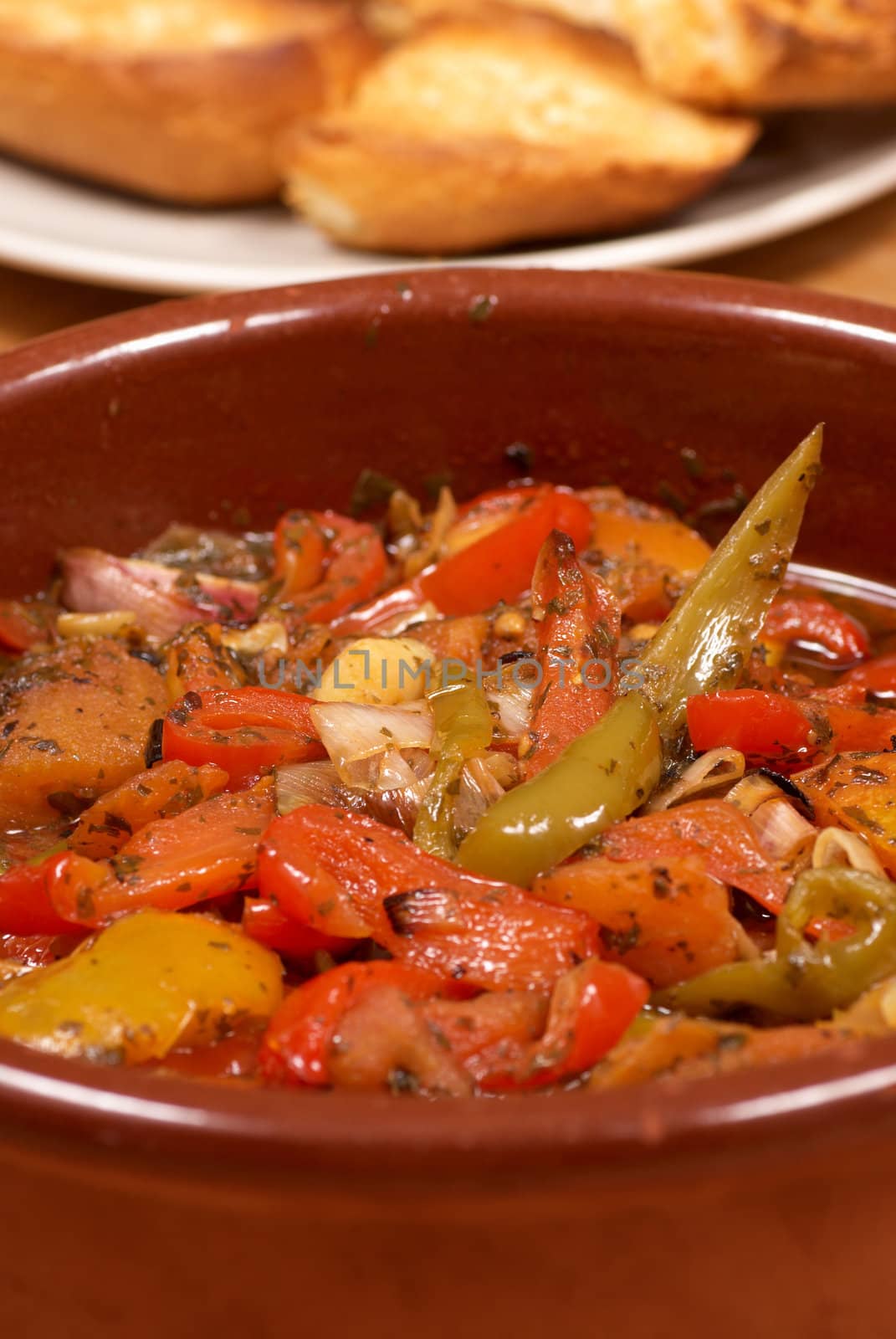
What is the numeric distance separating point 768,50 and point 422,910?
2.73 m

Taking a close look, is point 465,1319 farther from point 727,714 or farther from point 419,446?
point 419,446

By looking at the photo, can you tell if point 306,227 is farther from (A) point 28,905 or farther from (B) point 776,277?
(A) point 28,905

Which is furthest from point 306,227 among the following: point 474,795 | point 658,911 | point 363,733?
point 658,911

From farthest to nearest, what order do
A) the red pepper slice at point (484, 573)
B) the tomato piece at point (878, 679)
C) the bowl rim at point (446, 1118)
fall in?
the red pepper slice at point (484, 573)
the tomato piece at point (878, 679)
the bowl rim at point (446, 1118)

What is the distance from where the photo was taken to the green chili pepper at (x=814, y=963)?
1.42m

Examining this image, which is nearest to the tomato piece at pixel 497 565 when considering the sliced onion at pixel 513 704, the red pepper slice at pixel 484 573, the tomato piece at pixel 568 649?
the red pepper slice at pixel 484 573

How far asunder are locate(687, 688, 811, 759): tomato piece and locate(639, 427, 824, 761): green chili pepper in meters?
0.04

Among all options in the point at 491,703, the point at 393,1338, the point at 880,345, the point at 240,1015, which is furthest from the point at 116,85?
the point at 393,1338

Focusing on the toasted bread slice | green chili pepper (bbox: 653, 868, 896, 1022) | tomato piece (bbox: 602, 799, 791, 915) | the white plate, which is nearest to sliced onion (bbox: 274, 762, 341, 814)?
tomato piece (bbox: 602, 799, 791, 915)

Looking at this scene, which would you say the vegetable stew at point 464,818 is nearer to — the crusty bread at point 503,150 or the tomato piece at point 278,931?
the tomato piece at point 278,931

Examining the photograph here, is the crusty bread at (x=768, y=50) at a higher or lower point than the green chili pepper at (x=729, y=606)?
higher

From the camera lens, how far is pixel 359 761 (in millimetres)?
1705

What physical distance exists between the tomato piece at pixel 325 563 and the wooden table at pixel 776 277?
1.44 metres

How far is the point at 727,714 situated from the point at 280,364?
39.3 inches
